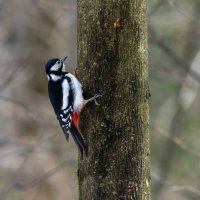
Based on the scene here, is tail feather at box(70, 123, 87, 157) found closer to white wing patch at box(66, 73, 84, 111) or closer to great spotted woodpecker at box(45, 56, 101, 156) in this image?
great spotted woodpecker at box(45, 56, 101, 156)

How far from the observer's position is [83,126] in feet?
16.1

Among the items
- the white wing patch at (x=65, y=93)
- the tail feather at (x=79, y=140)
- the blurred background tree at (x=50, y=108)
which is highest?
the blurred background tree at (x=50, y=108)

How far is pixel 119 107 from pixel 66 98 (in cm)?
79

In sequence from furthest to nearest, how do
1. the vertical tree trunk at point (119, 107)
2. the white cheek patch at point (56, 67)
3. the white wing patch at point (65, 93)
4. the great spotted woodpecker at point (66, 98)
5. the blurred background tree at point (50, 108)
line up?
the blurred background tree at point (50, 108)
the white cheek patch at point (56, 67)
the white wing patch at point (65, 93)
the great spotted woodpecker at point (66, 98)
the vertical tree trunk at point (119, 107)

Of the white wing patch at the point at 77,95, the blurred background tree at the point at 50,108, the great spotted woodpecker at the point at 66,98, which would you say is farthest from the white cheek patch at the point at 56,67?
the blurred background tree at the point at 50,108

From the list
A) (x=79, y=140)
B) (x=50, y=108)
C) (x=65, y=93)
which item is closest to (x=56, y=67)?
(x=65, y=93)

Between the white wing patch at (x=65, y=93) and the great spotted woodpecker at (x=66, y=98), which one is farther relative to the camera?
the white wing patch at (x=65, y=93)

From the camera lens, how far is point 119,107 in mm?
4715

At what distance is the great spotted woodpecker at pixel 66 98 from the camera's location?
192 inches

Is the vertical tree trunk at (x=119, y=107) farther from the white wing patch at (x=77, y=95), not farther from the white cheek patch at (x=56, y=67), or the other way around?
the white cheek patch at (x=56, y=67)

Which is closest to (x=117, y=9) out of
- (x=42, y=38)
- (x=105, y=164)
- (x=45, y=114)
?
(x=105, y=164)

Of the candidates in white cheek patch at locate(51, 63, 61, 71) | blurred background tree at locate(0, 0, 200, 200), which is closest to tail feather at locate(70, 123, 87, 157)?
white cheek patch at locate(51, 63, 61, 71)

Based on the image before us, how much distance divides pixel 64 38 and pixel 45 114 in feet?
4.35

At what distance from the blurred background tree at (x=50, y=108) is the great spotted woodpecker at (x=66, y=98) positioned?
3.97 metres
